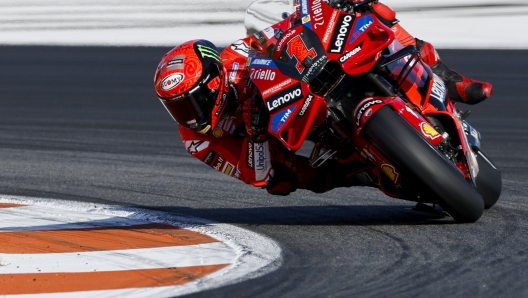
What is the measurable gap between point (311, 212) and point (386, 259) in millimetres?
1643

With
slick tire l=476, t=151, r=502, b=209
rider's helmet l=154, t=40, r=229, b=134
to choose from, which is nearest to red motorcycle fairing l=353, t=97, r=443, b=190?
rider's helmet l=154, t=40, r=229, b=134

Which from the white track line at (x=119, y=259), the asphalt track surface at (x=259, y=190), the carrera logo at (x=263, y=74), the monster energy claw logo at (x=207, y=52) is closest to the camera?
the asphalt track surface at (x=259, y=190)

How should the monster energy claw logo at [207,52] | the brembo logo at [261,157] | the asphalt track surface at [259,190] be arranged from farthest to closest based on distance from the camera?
the brembo logo at [261,157], the monster energy claw logo at [207,52], the asphalt track surface at [259,190]

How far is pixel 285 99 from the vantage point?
4352 millimetres

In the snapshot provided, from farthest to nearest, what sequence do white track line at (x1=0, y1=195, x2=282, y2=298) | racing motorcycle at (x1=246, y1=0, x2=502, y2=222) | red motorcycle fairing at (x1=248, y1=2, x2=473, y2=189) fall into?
red motorcycle fairing at (x1=248, y1=2, x2=473, y2=189) < racing motorcycle at (x1=246, y1=0, x2=502, y2=222) < white track line at (x1=0, y1=195, x2=282, y2=298)

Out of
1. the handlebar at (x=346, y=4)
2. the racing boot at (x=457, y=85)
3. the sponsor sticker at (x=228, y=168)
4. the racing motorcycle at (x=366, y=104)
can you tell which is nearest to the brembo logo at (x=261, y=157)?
the sponsor sticker at (x=228, y=168)

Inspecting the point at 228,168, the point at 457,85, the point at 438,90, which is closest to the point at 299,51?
the point at 438,90

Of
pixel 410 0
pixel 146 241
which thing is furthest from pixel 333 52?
pixel 410 0

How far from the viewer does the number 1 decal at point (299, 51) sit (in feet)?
14.3

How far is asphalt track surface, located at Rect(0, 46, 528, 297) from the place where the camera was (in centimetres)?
370

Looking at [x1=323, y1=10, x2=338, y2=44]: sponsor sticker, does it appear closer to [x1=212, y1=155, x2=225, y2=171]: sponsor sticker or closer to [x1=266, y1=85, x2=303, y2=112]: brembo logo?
[x1=266, y1=85, x2=303, y2=112]: brembo logo

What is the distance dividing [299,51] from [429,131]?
80 cm

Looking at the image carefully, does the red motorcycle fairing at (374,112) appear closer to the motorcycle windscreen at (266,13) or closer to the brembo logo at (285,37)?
the brembo logo at (285,37)

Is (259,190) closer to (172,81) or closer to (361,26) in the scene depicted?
(172,81)
